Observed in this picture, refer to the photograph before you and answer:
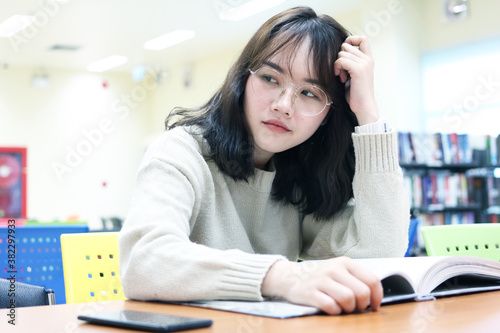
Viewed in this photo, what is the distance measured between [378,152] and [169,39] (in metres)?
7.44

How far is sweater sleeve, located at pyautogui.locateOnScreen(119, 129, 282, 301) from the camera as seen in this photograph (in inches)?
33.0

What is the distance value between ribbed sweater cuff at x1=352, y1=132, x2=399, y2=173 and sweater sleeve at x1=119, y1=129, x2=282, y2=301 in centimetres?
44

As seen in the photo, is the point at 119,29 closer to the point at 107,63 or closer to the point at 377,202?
the point at 107,63

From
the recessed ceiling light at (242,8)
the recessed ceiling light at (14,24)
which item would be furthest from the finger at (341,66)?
the recessed ceiling light at (14,24)

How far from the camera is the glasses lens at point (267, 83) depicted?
48.5 inches

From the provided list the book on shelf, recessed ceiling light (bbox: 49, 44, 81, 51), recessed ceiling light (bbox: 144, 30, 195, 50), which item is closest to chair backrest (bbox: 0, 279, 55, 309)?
the book on shelf

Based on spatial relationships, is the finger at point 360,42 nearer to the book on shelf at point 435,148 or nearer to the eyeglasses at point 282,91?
the eyeglasses at point 282,91

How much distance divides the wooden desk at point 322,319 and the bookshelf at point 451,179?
16.4ft

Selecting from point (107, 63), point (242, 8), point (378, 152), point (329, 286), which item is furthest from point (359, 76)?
point (107, 63)

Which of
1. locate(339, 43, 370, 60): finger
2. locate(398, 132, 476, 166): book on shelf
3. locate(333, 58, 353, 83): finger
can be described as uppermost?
locate(398, 132, 476, 166): book on shelf

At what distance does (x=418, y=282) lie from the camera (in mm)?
879

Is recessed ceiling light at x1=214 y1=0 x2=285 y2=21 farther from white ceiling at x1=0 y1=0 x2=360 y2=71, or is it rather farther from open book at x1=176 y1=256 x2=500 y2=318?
open book at x1=176 y1=256 x2=500 y2=318

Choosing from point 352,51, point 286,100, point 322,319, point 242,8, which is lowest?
point 322,319

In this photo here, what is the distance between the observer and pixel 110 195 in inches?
406
